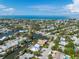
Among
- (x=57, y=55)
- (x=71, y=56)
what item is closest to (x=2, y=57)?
(x=57, y=55)

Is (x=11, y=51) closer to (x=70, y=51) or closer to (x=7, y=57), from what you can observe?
(x=7, y=57)

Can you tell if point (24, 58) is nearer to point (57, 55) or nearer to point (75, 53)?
point (57, 55)

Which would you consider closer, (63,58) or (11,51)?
(63,58)

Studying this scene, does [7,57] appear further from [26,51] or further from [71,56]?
[71,56]

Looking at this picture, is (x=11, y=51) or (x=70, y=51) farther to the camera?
(x=11, y=51)

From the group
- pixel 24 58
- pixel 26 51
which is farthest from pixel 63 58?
pixel 26 51

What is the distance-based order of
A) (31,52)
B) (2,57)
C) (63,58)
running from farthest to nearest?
1. (31,52)
2. (2,57)
3. (63,58)

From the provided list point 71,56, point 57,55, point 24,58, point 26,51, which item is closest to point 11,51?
point 26,51

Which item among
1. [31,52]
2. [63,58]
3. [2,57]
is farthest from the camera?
[31,52]
